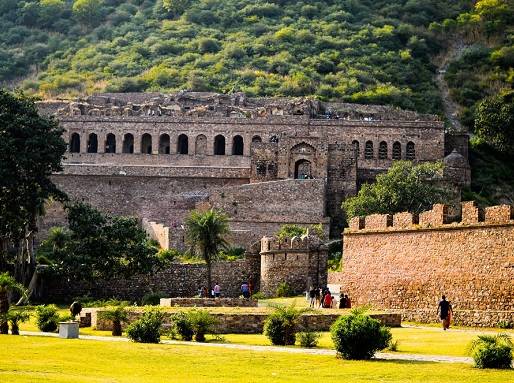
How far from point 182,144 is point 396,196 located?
26.1 metres

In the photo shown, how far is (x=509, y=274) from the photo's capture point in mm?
41719

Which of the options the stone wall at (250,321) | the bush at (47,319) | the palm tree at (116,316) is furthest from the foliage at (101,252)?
the stone wall at (250,321)

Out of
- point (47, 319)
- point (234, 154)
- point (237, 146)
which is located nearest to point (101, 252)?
point (47, 319)

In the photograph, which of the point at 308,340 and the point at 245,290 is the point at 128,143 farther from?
the point at 308,340

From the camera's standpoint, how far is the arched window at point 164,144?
93.6 meters

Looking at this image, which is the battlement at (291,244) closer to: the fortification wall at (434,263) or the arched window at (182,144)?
the fortification wall at (434,263)

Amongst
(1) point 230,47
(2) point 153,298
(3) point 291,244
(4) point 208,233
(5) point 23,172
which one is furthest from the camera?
(1) point 230,47

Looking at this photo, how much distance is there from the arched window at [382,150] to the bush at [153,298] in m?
30.6

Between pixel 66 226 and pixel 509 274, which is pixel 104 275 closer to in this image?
pixel 66 226

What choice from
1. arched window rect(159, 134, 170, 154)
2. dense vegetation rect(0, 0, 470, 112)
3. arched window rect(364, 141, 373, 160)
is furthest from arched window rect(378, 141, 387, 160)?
dense vegetation rect(0, 0, 470, 112)

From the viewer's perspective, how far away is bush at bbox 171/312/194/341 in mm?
37906

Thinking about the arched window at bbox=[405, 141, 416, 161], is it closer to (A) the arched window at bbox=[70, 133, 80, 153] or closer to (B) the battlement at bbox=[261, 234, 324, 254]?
(A) the arched window at bbox=[70, 133, 80, 153]

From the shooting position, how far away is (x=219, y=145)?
307 feet

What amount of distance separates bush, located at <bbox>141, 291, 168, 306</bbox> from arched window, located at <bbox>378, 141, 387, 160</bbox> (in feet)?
100
